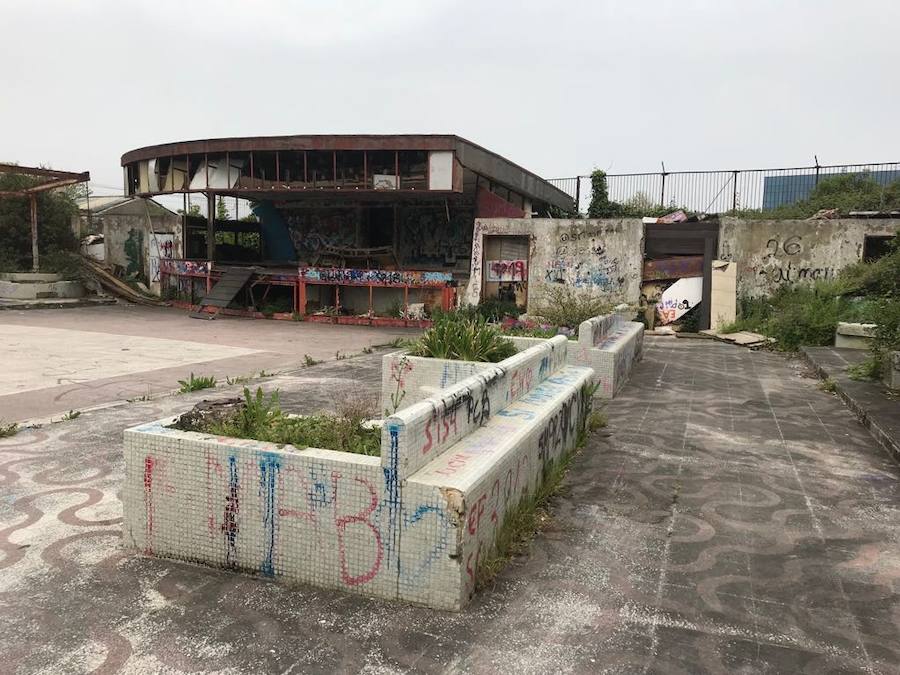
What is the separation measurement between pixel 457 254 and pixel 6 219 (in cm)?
1807

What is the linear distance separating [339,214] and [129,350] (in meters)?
14.4

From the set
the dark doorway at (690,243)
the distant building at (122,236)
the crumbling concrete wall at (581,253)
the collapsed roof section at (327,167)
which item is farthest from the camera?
the distant building at (122,236)

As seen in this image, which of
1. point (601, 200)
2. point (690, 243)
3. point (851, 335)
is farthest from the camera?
point (601, 200)

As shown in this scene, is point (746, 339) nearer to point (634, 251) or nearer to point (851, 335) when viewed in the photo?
point (851, 335)

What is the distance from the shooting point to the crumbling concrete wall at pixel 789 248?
16984mm

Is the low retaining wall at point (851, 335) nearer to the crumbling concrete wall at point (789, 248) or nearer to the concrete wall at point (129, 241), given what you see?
the crumbling concrete wall at point (789, 248)

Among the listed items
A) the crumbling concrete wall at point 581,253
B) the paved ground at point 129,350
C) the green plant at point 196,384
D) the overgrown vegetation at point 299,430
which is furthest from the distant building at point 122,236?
the overgrown vegetation at point 299,430

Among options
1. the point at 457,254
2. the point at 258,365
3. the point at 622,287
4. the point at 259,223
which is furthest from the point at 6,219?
the point at 622,287

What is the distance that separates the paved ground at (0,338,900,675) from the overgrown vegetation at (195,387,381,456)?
2.51ft

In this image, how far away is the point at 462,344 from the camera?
21.5 feet

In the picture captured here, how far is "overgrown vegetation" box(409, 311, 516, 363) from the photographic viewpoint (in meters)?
6.49

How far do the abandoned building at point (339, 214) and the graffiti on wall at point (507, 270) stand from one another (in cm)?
26

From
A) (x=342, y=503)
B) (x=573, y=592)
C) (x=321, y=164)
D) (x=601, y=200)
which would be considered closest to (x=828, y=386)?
(x=573, y=592)

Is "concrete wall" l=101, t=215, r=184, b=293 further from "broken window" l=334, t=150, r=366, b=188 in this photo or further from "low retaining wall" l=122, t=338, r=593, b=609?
"low retaining wall" l=122, t=338, r=593, b=609
